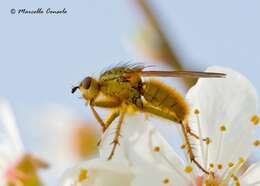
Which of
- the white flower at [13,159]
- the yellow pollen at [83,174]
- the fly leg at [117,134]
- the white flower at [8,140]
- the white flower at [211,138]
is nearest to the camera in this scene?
the yellow pollen at [83,174]

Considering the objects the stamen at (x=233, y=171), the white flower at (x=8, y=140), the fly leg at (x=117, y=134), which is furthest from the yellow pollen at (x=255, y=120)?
the white flower at (x=8, y=140)

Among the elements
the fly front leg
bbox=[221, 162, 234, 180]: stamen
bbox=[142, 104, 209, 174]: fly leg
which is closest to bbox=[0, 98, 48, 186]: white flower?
the fly front leg

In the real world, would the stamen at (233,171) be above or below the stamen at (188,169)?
below

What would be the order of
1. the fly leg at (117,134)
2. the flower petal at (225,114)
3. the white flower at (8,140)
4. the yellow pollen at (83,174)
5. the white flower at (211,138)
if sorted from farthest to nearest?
the white flower at (8,140) < the flower petal at (225,114) < the white flower at (211,138) < the fly leg at (117,134) < the yellow pollen at (83,174)

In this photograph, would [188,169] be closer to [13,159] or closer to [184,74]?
[184,74]

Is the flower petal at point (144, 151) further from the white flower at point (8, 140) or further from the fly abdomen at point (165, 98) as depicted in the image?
the white flower at point (8, 140)

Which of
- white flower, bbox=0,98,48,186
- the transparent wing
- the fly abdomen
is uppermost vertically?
the transparent wing

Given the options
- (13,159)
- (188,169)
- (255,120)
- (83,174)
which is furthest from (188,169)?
(13,159)

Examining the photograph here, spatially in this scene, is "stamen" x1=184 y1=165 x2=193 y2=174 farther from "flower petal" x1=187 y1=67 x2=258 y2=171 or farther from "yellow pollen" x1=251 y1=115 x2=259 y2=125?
"yellow pollen" x1=251 y1=115 x2=259 y2=125
